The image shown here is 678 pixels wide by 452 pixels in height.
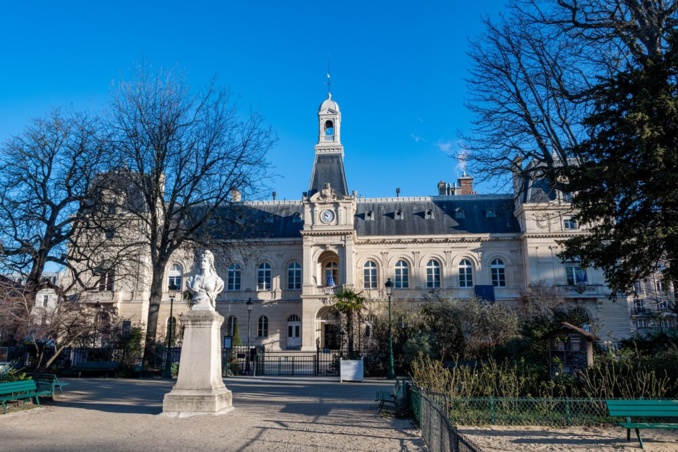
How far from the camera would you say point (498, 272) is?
43.1 m

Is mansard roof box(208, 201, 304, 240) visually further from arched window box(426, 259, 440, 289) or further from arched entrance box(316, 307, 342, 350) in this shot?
arched window box(426, 259, 440, 289)

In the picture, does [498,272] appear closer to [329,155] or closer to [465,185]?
[465,185]

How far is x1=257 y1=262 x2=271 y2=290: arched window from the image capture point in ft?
145

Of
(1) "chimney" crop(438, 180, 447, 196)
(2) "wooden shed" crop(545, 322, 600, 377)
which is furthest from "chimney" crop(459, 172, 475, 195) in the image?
(2) "wooden shed" crop(545, 322, 600, 377)

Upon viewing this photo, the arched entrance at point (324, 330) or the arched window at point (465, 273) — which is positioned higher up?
the arched window at point (465, 273)

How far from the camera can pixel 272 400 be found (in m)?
15.1

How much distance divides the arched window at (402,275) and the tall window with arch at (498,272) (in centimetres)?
690

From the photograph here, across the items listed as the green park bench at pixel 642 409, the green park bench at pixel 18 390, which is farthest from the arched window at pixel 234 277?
the green park bench at pixel 642 409

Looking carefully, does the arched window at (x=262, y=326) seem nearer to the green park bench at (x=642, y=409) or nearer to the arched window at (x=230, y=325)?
the arched window at (x=230, y=325)

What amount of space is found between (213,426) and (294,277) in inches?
1326

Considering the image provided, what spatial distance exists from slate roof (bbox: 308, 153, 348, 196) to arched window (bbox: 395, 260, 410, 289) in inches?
298

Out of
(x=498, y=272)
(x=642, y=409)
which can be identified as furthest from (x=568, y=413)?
(x=498, y=272)

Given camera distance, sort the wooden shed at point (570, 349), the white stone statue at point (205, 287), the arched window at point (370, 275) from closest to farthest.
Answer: the white stone statue at point (205, 287) → the wooden shed at point (570, 349) → the arched window at point (370, 275)

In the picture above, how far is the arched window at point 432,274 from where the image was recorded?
4306 centimetres
